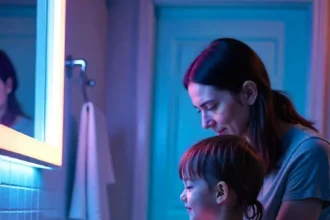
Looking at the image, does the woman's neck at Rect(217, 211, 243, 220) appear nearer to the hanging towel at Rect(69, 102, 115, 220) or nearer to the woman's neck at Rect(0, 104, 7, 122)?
the woman's neck at Rect(0, 104, 7, 122)

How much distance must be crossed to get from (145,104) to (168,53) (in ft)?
0.92

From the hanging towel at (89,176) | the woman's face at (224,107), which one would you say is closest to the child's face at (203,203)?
the woman's face at (224,107)

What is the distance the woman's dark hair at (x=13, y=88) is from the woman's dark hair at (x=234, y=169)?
0.45 metres

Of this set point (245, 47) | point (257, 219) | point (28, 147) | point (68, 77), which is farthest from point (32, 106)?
point (257, 219)

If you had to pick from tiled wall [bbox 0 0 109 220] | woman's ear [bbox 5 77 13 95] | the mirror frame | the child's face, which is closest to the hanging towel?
tiled wall [bbox 0 0 109 220]

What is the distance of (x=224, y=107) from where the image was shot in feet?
4.84

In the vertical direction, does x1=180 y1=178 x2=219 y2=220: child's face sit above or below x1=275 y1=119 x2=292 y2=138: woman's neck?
below

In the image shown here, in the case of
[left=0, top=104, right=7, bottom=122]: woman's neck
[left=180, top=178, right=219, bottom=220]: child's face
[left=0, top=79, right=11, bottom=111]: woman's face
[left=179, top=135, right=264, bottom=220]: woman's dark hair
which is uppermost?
[left=0, top=79, right=11, bottom=111]: woman's face

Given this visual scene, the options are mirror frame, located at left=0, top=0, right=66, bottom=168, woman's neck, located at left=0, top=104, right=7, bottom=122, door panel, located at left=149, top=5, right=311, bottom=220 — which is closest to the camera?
woman's neck, located at left=0, top=104, right=7, bottom=122

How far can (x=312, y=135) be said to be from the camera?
1.36 m

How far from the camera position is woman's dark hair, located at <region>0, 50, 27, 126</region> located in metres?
1.46

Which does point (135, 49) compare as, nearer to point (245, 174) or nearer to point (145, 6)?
point (145, 6)

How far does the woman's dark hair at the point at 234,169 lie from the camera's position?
→ 1.28m

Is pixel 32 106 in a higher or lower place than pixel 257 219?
higher
